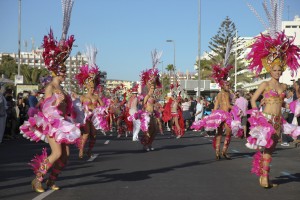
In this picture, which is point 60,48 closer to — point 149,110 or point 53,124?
point 53,124

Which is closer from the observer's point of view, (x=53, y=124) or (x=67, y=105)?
(x=53, y=124)

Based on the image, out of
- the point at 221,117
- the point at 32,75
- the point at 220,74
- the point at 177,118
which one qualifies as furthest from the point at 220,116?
the point at 32,75

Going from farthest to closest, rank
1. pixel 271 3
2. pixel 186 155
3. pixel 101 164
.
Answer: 1. pixel 186 155
2. pixel 101 164
3. pixel 271 3

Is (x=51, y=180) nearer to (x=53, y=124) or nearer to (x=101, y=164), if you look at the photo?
(x=53, y=124)

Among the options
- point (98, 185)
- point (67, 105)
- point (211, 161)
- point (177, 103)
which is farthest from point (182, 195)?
point (177, 103)

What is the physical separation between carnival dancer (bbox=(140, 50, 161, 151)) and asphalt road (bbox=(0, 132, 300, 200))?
125 cm

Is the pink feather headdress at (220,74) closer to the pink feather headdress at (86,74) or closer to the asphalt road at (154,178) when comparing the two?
the asphalt road at (154,178)

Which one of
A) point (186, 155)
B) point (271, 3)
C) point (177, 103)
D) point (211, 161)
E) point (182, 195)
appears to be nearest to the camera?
point (182, 195)

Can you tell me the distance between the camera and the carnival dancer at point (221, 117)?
1390 cm

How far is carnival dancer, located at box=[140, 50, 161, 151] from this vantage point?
17266 mm

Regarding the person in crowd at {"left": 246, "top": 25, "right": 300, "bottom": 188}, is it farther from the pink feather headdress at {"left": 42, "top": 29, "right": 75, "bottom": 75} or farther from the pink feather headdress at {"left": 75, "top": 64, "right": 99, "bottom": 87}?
the pink feather headdress at {"left": 75, "top": 64, "right": 99, "bottom": 87}

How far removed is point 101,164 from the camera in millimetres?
12945

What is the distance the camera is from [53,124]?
859 centimetres

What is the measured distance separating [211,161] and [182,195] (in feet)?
18.5
